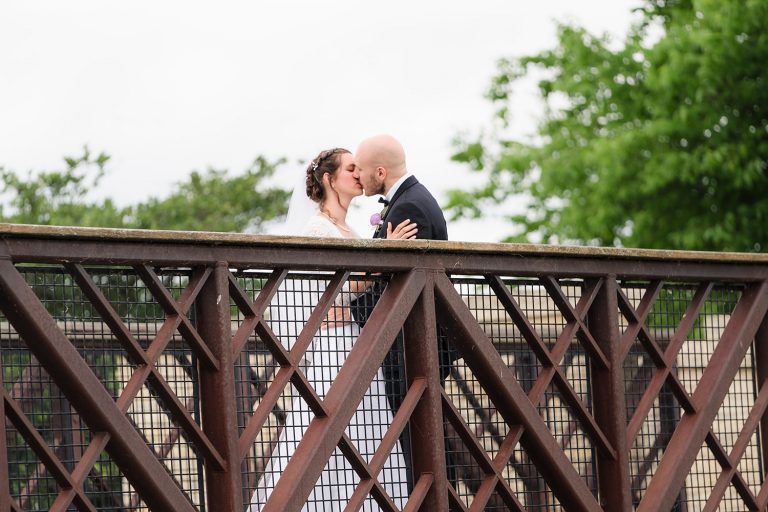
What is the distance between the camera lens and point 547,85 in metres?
22.7

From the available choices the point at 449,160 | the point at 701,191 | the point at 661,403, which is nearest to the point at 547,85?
the point at 449,160

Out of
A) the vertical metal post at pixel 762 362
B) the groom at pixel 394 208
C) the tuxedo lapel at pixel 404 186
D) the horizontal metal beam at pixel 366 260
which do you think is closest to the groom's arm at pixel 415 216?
the groom at pixel 394 208

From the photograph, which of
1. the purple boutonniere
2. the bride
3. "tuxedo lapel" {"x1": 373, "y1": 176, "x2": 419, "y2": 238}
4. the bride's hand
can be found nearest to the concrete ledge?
the bride

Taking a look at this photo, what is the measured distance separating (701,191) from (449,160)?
23.6 feet

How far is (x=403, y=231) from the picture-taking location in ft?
17.6

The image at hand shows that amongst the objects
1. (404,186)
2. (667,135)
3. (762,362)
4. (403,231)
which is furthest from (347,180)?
(667,135)

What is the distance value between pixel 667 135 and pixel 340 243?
1454 cm

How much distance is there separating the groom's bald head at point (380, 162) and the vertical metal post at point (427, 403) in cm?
103

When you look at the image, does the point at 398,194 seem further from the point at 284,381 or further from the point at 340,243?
the point at 284,381

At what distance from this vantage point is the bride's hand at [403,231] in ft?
17.5

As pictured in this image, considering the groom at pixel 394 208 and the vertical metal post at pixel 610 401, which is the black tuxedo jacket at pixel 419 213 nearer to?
the groom at pixel 394 208

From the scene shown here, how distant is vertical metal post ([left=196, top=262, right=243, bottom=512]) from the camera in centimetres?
420

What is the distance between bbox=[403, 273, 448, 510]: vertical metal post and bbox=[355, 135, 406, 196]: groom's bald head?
1.03 meters

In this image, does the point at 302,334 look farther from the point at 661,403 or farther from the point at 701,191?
the point at 701,191
